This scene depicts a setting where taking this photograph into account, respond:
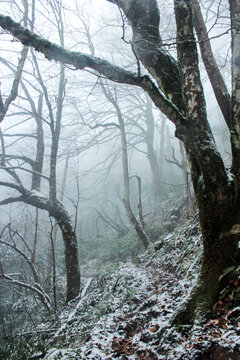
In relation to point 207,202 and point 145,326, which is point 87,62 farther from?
point 145,326

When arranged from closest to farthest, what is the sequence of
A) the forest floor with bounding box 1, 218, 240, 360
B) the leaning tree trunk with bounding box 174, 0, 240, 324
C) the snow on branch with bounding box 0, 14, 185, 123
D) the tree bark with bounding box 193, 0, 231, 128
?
the forest floor with bounding box 1, 218, 240, 360
the leaning tree trunk with bounding box 174, 0, 240, 324
the snow on branch with bounding box 0, 14, 185, 123
the tree bark with bounding box 193, 0, 231, 128

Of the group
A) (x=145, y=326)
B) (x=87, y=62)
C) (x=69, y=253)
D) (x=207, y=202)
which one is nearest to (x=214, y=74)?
(x=87, y=62)

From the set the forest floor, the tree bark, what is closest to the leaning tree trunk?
the forest floor

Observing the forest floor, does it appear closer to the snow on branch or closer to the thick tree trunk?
the thick tree trunk

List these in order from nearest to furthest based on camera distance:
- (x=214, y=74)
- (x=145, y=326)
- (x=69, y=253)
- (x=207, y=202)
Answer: (x=207, y=202) < (x=145, y=326) < (x=214, y=74) < (x=69, y=253)

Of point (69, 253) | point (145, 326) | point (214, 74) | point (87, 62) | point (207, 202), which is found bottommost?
point (145, 326)

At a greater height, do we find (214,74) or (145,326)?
(214,74)

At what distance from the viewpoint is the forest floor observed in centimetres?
202

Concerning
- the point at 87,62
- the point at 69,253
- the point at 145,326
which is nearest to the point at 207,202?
the point at 145,326

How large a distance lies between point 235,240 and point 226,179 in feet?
2.33

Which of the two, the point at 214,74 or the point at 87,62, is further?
the point at 214,74

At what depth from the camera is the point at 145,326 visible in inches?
114

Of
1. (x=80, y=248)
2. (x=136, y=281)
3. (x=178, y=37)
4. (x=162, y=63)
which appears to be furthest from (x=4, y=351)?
(x=80, y=248)

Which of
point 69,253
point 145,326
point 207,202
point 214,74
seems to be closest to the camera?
point 207,202
